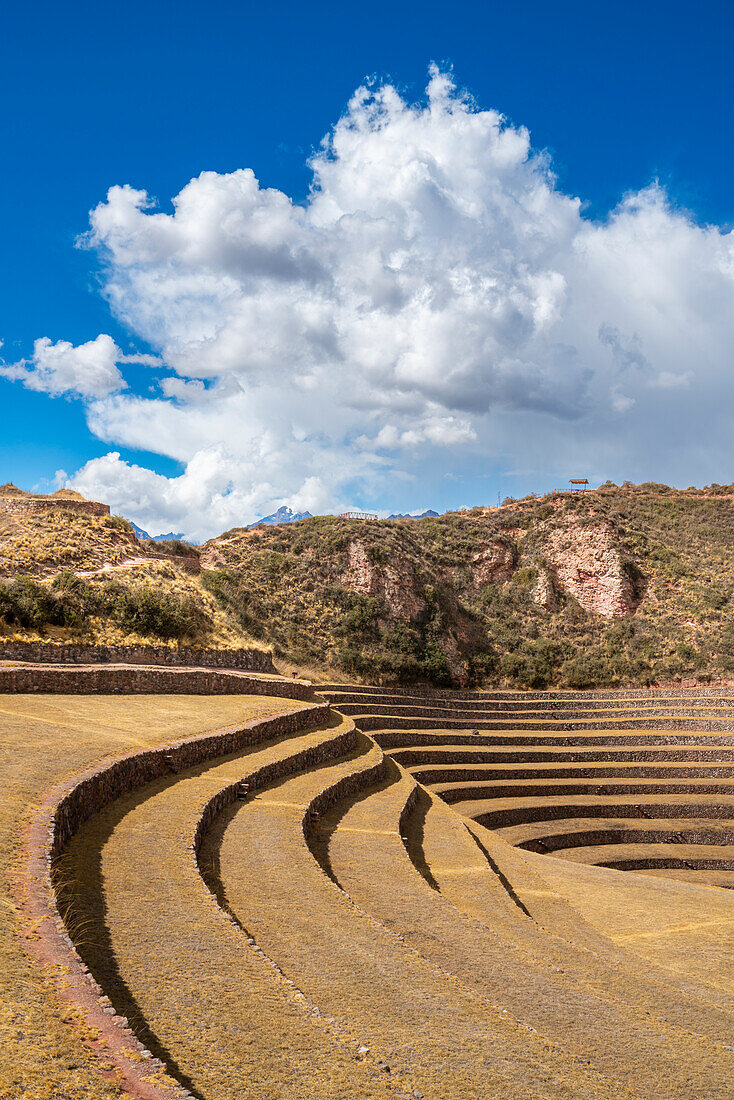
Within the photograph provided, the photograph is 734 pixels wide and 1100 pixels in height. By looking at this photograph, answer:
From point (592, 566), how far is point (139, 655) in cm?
4001

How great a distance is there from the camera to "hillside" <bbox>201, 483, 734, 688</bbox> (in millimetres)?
46094

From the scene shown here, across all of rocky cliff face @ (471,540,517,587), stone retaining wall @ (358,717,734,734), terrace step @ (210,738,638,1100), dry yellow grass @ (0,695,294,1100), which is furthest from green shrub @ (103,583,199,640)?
rocky cliff face @ (471,540,517,587)

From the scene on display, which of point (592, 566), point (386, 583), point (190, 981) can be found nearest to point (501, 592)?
point (592, 566)

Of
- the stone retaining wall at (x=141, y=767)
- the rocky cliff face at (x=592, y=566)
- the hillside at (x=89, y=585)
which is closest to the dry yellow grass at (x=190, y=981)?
the stone retaining wall at (x=141, y=767)

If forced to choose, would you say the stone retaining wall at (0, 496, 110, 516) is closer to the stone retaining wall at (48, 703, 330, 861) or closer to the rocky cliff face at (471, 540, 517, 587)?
the stone retaining wall at (48, 703, 330, 861)

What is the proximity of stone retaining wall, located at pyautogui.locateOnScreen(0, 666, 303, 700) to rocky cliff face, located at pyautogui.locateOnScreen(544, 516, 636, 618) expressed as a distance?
34310mm

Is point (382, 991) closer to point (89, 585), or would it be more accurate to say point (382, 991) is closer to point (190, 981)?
point (190, 981)

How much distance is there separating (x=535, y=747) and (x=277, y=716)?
54.2 ft

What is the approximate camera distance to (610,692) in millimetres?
44750

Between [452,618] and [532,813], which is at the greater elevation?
[452,618]

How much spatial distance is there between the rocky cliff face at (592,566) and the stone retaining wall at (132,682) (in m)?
34.3

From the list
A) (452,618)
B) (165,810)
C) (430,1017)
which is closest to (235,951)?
(430,1017)

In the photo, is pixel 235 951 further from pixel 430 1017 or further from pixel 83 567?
pixel 83 567

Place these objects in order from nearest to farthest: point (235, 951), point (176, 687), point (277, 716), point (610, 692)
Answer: point (235, 951)
point (277, 716)
point (176, 687)
point (610, 692)
